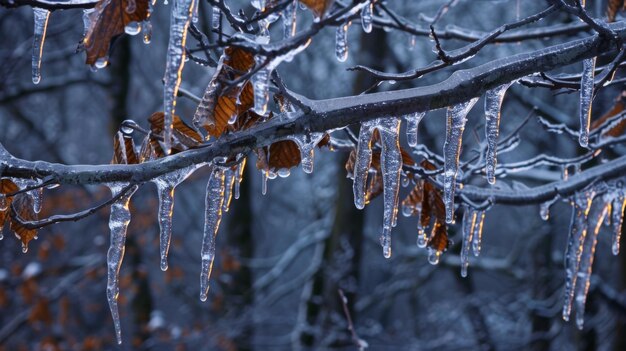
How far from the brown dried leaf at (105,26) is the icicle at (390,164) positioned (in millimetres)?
770

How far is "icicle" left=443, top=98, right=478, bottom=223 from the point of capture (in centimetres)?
180

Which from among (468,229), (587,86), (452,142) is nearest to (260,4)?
(452,142)

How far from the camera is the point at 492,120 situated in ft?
6.10

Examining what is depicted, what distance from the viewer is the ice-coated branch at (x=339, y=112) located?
1.56m

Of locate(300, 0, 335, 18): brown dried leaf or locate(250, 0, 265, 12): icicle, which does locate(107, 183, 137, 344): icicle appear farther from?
locate(300, 0, 335, 18): brown dried leaf

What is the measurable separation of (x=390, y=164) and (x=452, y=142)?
21 centimetres

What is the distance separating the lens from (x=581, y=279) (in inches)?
113

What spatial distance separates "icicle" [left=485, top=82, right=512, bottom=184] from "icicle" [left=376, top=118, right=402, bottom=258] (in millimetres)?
283

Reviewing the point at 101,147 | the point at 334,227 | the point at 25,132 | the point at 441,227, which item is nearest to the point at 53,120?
the point at 25,132

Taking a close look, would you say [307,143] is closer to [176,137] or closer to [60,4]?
[176,137]

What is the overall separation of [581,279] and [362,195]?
5.07ft

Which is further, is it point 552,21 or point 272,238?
point 272,238

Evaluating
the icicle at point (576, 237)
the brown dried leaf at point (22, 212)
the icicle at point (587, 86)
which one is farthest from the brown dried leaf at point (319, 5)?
the icicle at point (576, 237)

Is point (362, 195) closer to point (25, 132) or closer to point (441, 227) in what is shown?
point (441, 227)
